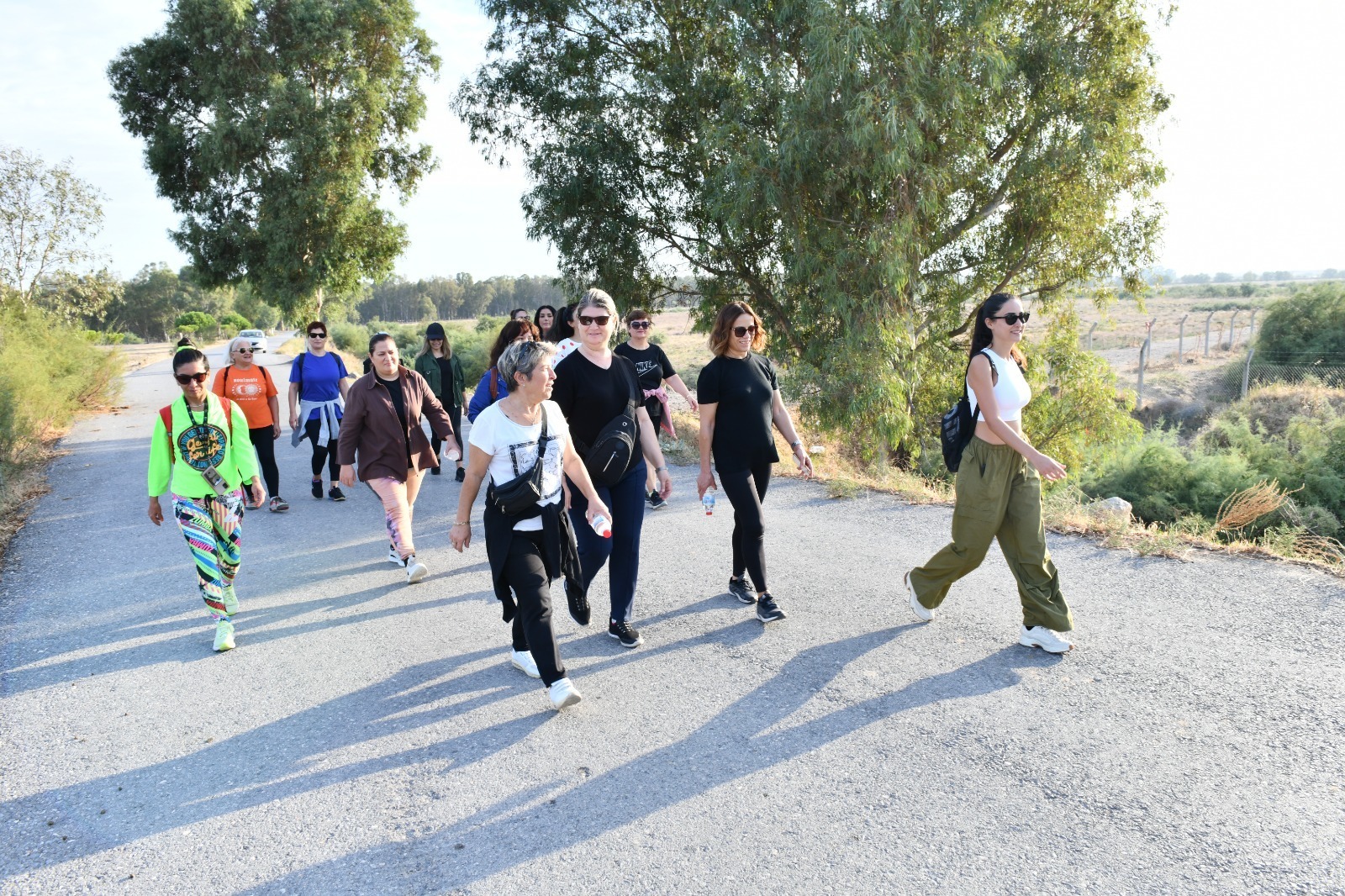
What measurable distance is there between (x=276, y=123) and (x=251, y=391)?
14.1m

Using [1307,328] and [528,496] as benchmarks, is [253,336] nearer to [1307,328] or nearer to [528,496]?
[528,496]

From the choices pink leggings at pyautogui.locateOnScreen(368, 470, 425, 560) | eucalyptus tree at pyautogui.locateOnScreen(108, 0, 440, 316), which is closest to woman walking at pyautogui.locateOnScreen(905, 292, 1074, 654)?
pink leggings at pyautogui.locateOnScreen(368, 470, 425, 560)

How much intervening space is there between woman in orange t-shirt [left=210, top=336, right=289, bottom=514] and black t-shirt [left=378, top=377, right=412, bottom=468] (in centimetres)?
231

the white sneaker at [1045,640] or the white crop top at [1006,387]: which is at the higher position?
the white crop top at [1006,387]

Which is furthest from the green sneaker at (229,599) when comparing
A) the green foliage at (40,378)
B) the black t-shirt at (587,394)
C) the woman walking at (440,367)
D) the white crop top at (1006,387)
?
the green foliage at (40,378)

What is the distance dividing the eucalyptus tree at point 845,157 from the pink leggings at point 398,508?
7.45m

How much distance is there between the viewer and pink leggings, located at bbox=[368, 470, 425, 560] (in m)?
6.16

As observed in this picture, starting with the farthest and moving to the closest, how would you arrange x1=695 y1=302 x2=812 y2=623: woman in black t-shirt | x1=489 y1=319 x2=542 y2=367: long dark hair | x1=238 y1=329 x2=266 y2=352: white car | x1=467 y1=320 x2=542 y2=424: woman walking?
x1=238 y1=329 x2=266 y2=352: white car → x1=489 y1=319 x2=542 y2=367: long dark hair → x1=467 y1=320 x2=542 y2=424: woman walking → x1=695 y1=302 x2=812 y2=623: woman in black t-shirt

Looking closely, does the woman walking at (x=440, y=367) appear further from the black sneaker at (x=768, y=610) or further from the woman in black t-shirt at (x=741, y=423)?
the black sneaker at (x=768, y=610)

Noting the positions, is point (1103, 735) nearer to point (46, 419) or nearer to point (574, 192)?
point (574, 192)

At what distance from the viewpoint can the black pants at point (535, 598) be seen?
3.94 metres

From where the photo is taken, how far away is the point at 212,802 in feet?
11.1

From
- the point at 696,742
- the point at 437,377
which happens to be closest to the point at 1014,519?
the point at 696,742

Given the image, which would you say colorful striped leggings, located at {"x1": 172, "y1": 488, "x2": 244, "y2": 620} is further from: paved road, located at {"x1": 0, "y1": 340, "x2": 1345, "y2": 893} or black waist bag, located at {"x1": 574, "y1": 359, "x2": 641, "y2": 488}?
black waist bag, located at {"x1": 574, "y1": 359, "x2": 641, "y2": 488}
